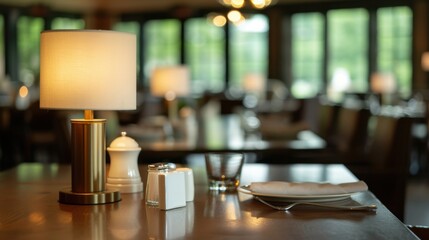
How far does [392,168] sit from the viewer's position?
3.15 metres

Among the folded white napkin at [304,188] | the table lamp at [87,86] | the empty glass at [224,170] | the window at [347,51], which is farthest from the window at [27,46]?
the folded white napkin at [304,188]

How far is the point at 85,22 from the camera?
579 inches

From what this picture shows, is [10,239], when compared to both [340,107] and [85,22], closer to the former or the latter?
[340,107]

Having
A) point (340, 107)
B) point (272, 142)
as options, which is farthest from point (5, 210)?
point (340, 107)

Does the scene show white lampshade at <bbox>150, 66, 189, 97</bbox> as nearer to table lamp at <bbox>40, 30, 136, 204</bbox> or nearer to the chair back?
the chair back

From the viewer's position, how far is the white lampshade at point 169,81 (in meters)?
5.00

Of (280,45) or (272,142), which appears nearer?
(272,142)

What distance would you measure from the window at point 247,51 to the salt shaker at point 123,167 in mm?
12324

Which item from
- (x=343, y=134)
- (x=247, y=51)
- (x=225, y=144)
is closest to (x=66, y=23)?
(x=247, y=51)

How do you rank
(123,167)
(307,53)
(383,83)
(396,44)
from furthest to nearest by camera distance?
(307,53) < (396,44) < (383,83) < (123,167)

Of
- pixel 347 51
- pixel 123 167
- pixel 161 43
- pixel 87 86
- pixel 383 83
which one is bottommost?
pixel 123 167

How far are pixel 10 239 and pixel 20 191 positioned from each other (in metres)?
0.64

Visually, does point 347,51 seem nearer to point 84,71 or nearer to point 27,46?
point 27,46

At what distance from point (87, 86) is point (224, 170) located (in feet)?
1.59
